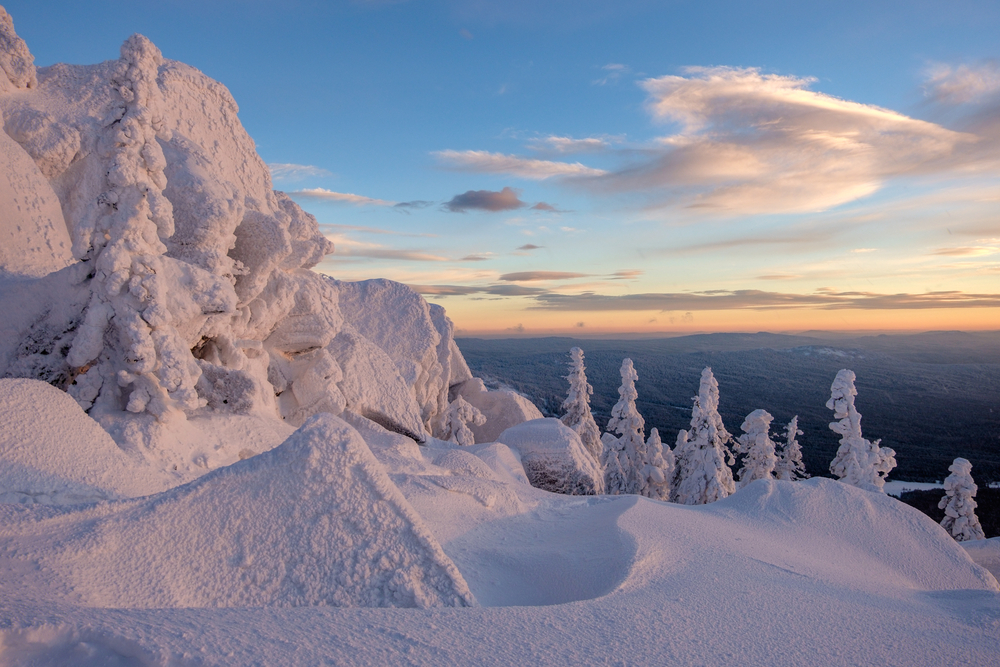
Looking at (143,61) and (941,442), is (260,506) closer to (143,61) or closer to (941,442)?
(143,61)

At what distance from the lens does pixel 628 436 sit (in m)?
31.0

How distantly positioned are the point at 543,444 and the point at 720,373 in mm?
149714

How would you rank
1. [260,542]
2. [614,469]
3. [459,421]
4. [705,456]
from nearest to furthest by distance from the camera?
1. [260,542]
2. [459,421]
3. [705,456]
4. [614,469]

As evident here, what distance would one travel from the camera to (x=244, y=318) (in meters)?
13.5

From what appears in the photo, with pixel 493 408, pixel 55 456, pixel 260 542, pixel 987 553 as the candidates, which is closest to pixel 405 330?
pixel 493 408

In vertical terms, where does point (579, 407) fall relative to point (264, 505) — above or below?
below

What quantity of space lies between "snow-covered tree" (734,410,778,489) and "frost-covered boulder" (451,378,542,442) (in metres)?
10.8

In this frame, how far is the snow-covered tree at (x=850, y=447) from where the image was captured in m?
25.7

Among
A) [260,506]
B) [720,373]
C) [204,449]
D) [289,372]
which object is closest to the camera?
[260,506]

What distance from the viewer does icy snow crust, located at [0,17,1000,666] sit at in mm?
4262

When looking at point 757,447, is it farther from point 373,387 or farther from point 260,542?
point 260,542

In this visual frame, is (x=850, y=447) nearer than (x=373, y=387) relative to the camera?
No

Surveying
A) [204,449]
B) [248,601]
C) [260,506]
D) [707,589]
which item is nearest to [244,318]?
[204,449]

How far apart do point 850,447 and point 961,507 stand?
4.94 m
